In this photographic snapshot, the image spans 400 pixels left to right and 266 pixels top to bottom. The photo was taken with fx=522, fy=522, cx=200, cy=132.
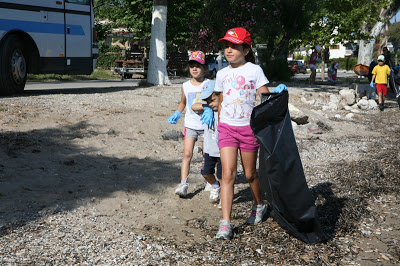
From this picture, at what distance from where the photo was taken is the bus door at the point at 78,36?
41.6 feet

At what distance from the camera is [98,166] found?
6820 mm

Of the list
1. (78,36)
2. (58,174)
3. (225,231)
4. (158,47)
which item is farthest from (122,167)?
(158,47)

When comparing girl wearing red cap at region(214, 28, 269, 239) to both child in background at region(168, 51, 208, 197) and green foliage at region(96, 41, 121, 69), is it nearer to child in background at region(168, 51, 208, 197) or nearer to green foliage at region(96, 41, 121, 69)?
child in background at region(168, 51, 208, 197)

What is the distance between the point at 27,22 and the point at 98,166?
625cm

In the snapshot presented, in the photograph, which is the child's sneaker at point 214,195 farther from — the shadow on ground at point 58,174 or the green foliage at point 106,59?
the green foliage at point 106,59

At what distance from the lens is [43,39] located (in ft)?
39.6

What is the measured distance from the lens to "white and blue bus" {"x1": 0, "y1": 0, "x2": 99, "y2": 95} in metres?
11.3

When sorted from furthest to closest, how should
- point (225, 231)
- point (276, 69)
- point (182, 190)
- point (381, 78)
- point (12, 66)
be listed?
Result: 1. point (276, 69)
2. point (381, 78)
3. point (12, 66)
4. point (182, 190)
5. point (225, 231)

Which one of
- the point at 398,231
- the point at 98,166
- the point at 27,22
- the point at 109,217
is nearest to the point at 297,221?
the point at 398,231

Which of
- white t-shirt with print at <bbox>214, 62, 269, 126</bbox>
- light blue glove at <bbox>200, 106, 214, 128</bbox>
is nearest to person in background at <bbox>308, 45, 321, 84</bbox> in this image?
light blue glove at <bbox>200, 106, 214, 128</bbox>

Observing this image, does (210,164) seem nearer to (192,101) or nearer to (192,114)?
(192,114)

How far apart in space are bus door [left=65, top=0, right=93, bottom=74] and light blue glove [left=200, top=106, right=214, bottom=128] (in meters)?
Result: 8.17

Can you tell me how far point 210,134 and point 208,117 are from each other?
236mm

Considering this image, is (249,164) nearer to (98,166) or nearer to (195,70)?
(195,70)
